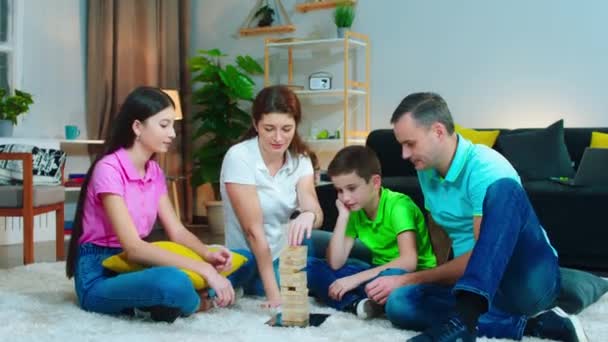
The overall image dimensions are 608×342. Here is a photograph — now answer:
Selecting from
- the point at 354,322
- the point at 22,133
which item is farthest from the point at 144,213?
the point at 22,133

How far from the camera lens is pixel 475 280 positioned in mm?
1585

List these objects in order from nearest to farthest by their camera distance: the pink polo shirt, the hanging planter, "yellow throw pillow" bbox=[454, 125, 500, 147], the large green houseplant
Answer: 1. the pink polo shirt
2. "yellow throw pillow" bbox=[454, 125, 500, 147]
3. the large green houseplant
4. the hanging planter

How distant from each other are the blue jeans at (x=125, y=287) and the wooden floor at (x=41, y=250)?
157 centimetres

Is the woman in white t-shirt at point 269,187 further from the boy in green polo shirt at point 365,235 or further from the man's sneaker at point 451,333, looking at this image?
the man's sneaker at point 451,333

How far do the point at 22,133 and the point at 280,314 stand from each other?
11.8 ft

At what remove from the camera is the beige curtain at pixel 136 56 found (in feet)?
17.4

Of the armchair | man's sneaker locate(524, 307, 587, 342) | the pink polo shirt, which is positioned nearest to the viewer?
man's sneaker locate(524, 307, 587, 342)

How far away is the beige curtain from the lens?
17.4ft

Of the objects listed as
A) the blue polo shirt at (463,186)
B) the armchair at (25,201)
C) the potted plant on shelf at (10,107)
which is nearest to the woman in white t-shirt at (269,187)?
the blue polo shirt at (463,186)

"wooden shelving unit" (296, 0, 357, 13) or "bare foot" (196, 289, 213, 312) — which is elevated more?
"wooden shelving unit" (296, 0, 357, 13)

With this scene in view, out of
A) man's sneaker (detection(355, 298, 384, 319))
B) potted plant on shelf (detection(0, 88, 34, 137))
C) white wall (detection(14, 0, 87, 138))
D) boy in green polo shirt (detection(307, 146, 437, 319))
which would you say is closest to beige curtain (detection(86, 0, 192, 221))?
white wall (detection(14, 0, 87, 138))

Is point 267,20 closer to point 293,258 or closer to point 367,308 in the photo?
point 367,308

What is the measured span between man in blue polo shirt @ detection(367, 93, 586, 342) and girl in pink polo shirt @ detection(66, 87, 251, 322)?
0.55 metres

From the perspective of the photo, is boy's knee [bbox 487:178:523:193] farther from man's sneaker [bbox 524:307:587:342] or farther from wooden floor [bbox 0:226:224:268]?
wooden floor [bbox 0:226:224:268]
